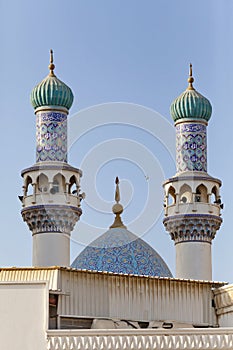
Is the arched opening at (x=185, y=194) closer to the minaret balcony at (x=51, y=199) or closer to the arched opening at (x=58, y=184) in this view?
the minaret balcony at (x=51, y=199)

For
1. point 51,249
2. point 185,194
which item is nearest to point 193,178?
point 185,194

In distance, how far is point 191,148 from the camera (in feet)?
61.6

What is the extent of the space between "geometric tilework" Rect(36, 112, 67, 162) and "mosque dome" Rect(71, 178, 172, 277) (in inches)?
53.7

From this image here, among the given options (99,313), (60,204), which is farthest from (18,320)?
(60,204)

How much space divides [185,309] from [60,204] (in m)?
6.55

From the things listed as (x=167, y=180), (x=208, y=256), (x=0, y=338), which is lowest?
(x=0, y=338)

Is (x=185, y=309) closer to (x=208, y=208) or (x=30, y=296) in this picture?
(x=30, y=296)

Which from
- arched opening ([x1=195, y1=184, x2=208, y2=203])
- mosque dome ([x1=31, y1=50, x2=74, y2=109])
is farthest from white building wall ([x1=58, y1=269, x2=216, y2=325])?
mosque dome ([x1=31, y1=50, x2=74, y2=109])

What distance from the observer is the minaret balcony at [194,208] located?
18.7 meters

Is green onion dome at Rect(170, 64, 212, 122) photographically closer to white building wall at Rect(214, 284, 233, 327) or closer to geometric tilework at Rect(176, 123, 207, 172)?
geometric tilework at Rect(176, 123, 207, 172)

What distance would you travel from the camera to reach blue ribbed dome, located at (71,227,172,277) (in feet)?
57.9

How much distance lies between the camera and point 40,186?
18.3 metres

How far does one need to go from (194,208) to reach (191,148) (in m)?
0.88

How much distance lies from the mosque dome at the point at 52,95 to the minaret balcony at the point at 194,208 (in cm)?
217
